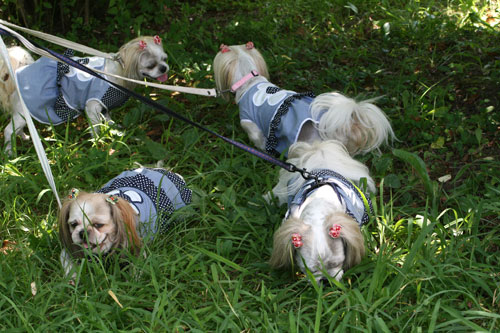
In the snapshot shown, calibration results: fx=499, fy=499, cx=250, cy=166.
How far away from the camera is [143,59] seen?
4574mm

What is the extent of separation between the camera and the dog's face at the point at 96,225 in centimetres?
276

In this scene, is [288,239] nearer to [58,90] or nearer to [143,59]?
[143,59]

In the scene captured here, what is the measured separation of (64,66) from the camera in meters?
4.46

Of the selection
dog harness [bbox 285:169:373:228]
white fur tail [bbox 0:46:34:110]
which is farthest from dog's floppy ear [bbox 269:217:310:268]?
white fur tail [bbox 0:46:34:110]

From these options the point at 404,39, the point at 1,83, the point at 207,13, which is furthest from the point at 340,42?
the point at 1,83

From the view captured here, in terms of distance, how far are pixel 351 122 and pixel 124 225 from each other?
1.92m

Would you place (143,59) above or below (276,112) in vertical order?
above

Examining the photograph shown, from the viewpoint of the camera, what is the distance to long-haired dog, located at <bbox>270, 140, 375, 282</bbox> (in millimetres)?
2584

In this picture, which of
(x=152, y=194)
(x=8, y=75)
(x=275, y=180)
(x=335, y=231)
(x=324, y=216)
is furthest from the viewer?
(x=8, y=75)

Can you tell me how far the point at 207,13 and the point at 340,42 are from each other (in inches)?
79.1

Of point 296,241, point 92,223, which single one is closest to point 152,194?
point 92,223

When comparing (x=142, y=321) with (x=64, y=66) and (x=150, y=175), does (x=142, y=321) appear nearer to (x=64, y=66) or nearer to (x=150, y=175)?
(x=150, y=175)

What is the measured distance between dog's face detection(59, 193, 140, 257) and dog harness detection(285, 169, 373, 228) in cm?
95

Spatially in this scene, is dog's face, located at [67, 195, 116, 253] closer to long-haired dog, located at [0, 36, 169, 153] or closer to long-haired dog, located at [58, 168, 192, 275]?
long-haired dog, located at [58, 168, 192, 275]
